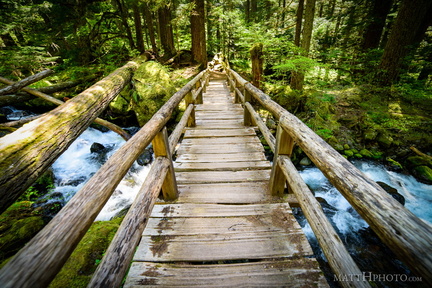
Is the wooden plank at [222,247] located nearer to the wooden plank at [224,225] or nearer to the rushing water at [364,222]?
the wooden plank at [224,225]

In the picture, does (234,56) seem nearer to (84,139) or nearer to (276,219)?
(84,139)

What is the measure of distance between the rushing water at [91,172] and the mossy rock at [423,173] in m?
8.00

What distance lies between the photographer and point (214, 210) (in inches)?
85.7

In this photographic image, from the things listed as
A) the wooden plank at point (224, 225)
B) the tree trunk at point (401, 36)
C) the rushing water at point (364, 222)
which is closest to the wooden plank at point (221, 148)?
the wooden plank at point (224, 225)

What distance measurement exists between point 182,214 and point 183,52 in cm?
1385

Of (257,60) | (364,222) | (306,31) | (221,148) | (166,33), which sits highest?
(166,33)

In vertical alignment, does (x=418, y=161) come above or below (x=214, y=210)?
below

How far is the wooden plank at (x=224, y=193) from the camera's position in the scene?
2.33m

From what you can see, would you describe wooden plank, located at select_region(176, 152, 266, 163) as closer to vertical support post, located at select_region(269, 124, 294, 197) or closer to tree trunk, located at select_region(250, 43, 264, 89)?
vertical support post, located at select_region(269, 124, 294, 197)

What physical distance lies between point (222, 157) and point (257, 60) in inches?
203

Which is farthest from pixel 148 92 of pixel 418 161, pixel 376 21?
pixel 376 21

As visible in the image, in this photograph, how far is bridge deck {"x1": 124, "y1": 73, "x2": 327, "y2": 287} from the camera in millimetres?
1517

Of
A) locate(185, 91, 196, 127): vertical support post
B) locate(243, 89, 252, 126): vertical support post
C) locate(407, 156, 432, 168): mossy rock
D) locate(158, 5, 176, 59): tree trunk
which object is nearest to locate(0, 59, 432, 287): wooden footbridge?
locate(243, 89, 252, 126): vertical support post

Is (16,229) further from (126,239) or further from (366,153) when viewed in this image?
(366,153)
